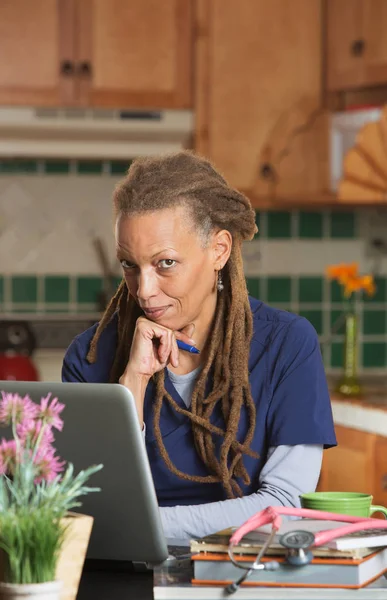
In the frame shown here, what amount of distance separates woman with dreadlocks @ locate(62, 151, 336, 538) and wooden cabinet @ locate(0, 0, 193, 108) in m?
1.97

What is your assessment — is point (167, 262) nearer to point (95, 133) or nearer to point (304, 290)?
point (95, 133)

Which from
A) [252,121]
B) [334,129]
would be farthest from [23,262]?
[334,129]

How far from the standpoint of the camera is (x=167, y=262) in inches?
64.9

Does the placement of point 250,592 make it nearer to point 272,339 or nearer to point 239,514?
point 239,514

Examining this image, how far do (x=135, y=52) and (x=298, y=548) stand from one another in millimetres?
2859

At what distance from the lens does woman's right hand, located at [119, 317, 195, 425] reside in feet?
5.43

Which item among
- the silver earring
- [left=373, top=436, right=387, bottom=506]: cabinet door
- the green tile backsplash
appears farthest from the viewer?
the green tile backsplash

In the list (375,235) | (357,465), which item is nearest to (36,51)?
(375,235)

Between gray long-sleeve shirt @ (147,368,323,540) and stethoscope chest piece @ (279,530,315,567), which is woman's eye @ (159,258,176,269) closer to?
gray long-sleeve shirt @ (147,368,323,540)

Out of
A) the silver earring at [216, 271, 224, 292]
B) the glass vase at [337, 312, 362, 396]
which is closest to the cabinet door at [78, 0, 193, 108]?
the glass vase at [337, 312, 362, 396]

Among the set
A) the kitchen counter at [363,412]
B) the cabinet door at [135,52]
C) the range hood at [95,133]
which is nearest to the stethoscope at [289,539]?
the kitchen counter at [363,412]

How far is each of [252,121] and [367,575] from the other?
2757 mm

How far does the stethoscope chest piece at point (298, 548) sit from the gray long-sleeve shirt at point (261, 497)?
417 mm

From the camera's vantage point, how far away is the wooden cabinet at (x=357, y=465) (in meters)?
3.06
